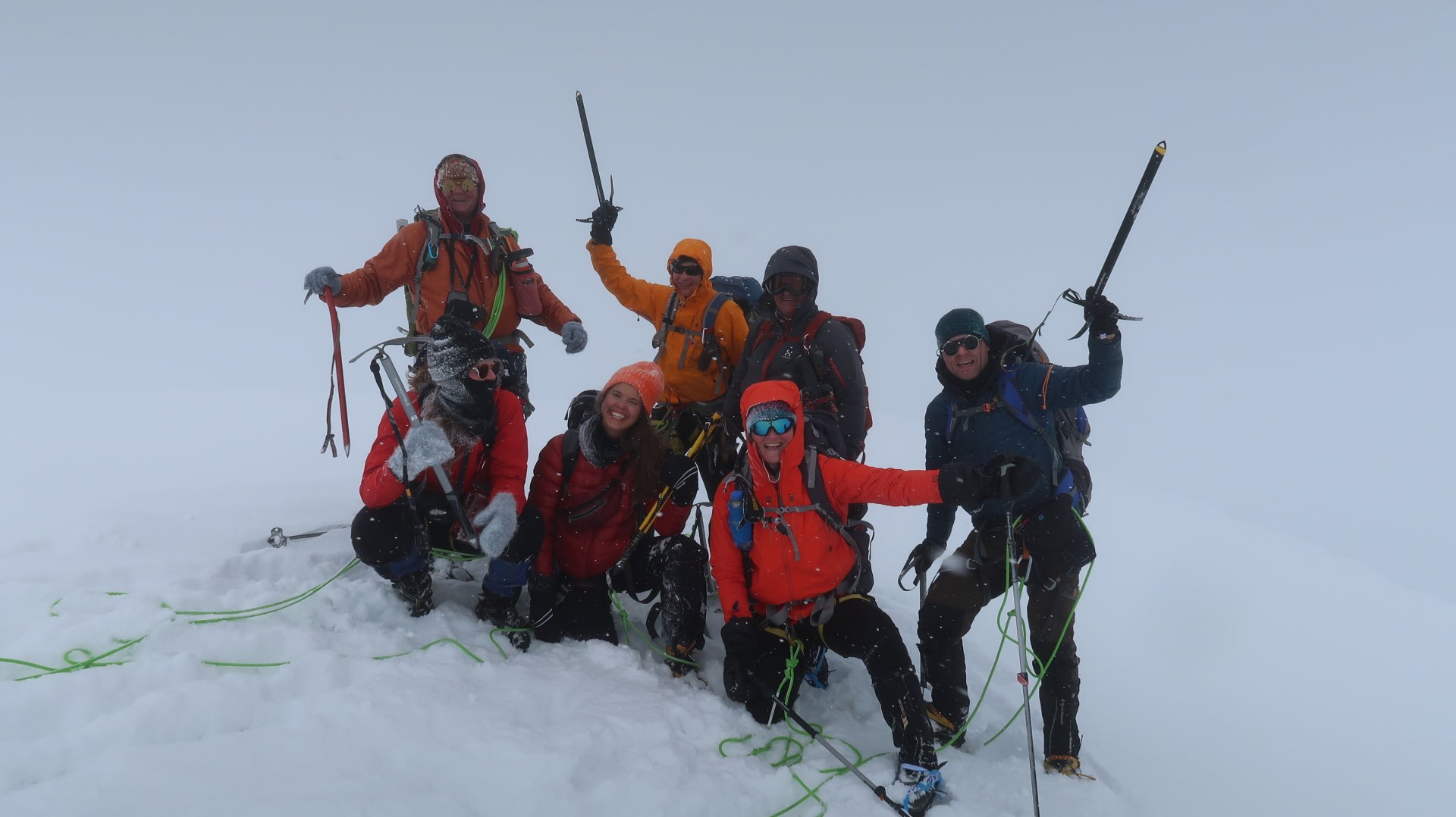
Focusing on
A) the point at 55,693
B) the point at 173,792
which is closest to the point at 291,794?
the point at 173,792

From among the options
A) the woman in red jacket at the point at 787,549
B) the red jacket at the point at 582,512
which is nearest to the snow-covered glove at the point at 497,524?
the red jacket at the point at 582,512

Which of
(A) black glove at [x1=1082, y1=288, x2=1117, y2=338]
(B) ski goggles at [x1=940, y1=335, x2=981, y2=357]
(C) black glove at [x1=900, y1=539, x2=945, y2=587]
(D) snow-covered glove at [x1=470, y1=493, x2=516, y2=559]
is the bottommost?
(C) black glove at [x1=900, y1=539, x2=945, y2=587]

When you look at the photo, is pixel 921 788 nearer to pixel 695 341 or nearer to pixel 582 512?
pixel 582 512

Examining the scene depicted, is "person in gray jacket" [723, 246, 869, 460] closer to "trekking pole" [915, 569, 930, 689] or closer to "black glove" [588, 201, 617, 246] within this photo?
"trekking pole" [915, 569, 930, 689]

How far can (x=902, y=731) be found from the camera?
10.6 ft

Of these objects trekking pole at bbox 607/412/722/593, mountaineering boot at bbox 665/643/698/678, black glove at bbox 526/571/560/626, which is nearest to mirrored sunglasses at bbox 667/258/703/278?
trekking pole at bbox 607/412/722/593

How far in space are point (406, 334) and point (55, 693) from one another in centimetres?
276

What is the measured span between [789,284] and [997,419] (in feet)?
4.86

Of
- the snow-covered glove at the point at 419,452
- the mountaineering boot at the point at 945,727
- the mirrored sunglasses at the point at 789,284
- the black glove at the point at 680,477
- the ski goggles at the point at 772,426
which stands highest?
the mirrored sunglasses at the point at 789,284

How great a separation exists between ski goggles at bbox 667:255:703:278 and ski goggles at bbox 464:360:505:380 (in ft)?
4.83

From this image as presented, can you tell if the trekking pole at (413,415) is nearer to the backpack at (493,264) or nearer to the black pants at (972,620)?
the backpack at (493,264)

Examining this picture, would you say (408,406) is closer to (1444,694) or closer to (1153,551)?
(1444,694)

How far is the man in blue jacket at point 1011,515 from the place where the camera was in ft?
11.8

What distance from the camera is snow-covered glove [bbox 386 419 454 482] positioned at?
11.6 feet
